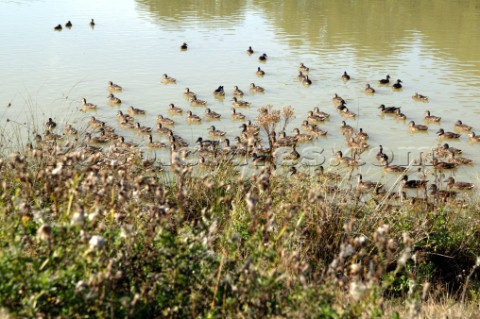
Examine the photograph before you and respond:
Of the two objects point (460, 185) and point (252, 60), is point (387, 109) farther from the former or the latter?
point (252, 60)

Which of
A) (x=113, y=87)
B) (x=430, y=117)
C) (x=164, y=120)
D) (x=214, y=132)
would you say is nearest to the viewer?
(x=214, y=132)

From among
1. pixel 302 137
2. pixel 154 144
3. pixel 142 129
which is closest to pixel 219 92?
pixel 142 129

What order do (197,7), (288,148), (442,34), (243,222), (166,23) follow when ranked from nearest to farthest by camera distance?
(243,222) < (288,148) < (442,34) < (166,23) < (197,7)

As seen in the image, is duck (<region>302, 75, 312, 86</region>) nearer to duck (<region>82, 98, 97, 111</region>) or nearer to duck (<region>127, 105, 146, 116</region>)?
duck (<region>127, 105, 146, 116</region>)

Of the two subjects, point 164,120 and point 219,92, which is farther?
point 219,92

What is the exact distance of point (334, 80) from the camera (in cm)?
1930

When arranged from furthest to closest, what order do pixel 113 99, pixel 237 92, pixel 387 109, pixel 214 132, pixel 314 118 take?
pixel 237 92 < pixel 113 99 < pixel 387 109 < pixel 314 118 < pixel 214 132

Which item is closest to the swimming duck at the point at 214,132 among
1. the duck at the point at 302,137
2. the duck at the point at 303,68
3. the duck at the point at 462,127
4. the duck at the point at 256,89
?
the duck at the point at 302,137

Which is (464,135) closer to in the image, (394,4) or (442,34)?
(442,34)

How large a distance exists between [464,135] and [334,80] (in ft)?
17.7

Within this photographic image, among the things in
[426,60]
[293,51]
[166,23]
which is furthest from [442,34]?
[166,23]

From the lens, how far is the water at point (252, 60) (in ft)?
50.6

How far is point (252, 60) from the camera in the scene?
2162 cm

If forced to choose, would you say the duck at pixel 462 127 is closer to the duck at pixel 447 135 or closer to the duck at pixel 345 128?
the duck at pixel 447 135
